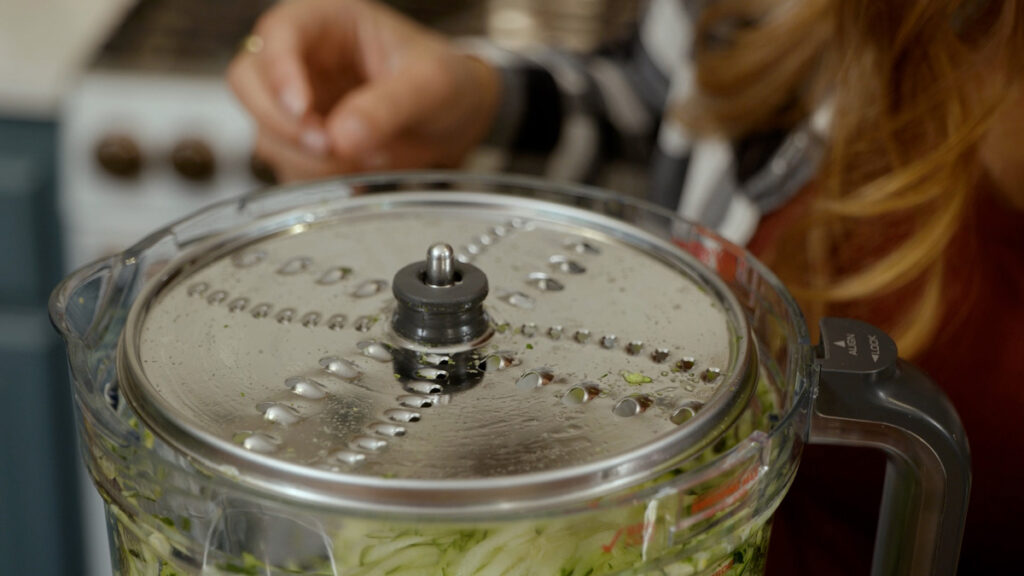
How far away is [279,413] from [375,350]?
5 centimetres

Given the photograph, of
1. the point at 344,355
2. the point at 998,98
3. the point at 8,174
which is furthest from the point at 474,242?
the point at 8,174

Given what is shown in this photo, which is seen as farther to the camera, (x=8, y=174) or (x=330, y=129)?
(x=8, y=174)

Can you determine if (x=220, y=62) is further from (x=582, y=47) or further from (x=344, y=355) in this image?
(x=344, y=355)

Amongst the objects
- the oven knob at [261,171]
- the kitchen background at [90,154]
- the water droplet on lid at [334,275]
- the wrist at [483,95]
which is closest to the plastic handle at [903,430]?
the water droplet on lid at [334,275]

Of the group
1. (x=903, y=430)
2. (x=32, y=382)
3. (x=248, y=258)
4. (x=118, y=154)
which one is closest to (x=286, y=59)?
(x=248, y=258)

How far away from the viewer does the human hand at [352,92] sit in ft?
2.29

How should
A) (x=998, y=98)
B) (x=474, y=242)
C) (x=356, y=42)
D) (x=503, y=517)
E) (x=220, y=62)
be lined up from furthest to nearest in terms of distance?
(x=220, y=62)
(x=356, y=42)
(x=998, y=98)
(x=474, y=242)
(x=503, y=517)

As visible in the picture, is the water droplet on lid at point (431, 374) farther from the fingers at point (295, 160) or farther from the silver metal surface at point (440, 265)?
the fingers at point (295, 160)

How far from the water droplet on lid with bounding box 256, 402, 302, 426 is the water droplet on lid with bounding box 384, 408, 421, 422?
0.03m

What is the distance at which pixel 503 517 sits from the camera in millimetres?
326

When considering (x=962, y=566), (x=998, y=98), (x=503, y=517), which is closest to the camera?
(x=503, y=517)

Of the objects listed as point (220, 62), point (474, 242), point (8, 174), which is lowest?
point (8, 174)

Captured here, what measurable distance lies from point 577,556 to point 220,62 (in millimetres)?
1045

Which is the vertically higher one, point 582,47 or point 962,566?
point 582,47
